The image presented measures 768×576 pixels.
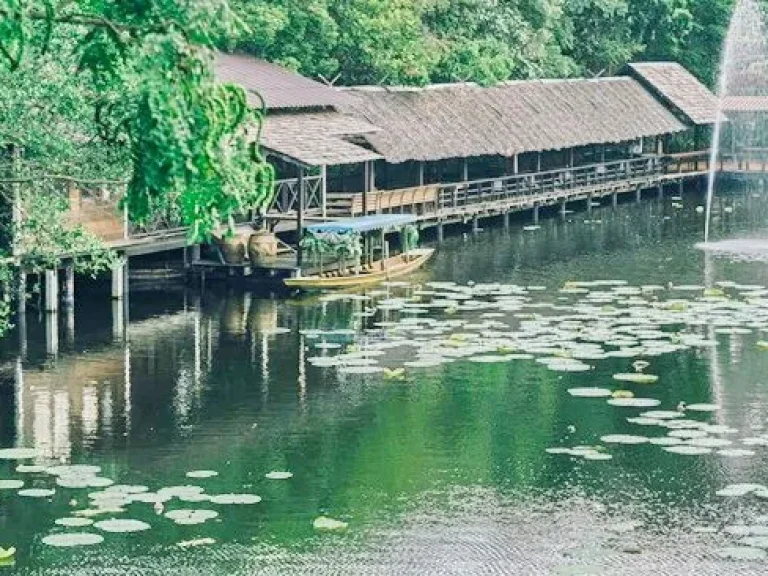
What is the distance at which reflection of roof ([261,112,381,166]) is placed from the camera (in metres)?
44.9

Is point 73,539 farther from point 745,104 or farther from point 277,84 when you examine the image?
point 745,104

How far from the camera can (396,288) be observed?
145ft

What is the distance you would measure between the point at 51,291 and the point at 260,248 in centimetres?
683

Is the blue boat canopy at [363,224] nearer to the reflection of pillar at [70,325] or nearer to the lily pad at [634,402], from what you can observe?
the reflection of pillar at [70,325]

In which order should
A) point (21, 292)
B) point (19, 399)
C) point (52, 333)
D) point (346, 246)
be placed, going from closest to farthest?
point (19, 399) → point (21, 292) → point (52, 333) → point (346, 246)

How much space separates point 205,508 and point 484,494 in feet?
12.0

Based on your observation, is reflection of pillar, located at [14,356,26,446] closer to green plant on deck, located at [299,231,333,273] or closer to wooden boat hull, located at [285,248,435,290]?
wooden boat hull, located at [285,248,435,290]

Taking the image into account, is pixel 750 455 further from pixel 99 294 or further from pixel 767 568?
pixel 99 294

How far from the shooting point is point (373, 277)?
45062 mm

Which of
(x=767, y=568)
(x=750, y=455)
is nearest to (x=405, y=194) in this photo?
(x=750, y=455)

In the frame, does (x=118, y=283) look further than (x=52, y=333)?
Yes

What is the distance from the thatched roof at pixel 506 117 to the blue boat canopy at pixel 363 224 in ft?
12.6

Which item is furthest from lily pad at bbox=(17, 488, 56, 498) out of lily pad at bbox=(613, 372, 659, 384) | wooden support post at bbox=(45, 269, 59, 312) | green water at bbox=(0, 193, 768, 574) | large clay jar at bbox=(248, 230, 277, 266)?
large clay jar at bbox=(248, 230, 277, 266)

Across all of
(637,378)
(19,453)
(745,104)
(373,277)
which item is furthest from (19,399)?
(745,104)
